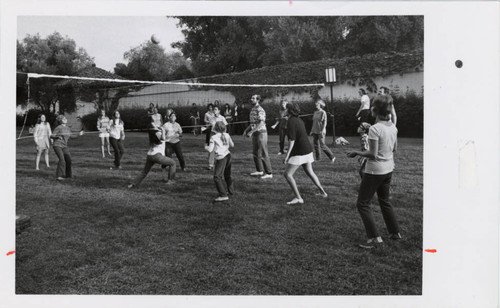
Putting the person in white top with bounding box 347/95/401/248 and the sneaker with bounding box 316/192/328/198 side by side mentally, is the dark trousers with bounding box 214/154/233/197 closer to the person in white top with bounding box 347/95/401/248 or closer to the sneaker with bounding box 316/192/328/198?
the sneaker with bounding box 316/192/328/198

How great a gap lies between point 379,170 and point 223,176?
169 cm

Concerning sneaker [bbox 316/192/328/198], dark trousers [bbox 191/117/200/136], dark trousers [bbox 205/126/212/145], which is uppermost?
dark trousers [bbox 191/117/200/136]

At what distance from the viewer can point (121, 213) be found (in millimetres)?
4363

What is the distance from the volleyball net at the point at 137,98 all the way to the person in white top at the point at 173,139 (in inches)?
3.4

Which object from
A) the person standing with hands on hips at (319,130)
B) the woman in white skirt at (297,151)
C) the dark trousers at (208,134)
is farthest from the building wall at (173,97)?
the person standing with hands on hips at (319,130)

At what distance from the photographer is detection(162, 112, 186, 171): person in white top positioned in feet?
15.5

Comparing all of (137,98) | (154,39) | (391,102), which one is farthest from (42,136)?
(391,102)

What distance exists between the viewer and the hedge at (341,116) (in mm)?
4016

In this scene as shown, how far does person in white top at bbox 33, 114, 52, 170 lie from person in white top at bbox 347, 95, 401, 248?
10.6 feet

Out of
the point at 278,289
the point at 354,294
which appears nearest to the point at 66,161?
the point at 278,289

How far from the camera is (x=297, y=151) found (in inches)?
175

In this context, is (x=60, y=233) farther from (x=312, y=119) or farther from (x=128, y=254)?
(x=312, y=119)

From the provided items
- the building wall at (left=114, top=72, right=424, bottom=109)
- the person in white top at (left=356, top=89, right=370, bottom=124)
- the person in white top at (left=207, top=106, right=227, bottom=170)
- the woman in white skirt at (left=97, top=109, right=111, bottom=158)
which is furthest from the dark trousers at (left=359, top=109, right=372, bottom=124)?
the woman in white skirt at (left=97, top=109, right=111, bottom=158)
